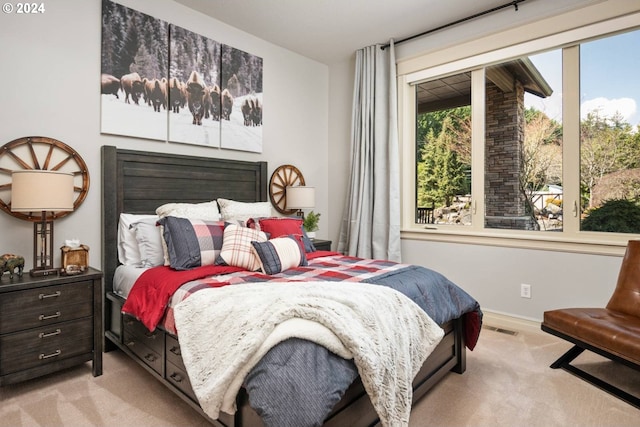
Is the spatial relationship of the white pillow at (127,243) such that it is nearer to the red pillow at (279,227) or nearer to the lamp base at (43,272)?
the lamp base at (43,272)

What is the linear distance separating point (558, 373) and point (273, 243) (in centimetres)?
205

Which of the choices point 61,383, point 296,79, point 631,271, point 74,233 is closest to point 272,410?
point 61,383

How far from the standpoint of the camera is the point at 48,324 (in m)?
2.16

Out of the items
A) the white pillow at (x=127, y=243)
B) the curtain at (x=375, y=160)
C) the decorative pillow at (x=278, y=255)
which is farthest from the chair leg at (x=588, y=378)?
the white pillow at (x=127, y=243)

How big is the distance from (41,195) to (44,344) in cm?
88

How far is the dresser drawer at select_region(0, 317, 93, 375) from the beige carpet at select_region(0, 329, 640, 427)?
7.1 inches

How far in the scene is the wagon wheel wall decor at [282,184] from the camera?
406 centimetres

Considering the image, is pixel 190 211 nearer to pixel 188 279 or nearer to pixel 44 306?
pixel 188 279

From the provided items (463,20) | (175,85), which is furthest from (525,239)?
(175,85)

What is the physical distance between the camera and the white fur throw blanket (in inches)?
54.1

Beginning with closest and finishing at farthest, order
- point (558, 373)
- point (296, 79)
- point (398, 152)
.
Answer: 1. point (558, 373)
2. point (398, 152)
3. point (296, 79)

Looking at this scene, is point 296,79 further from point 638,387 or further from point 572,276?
point 638,387

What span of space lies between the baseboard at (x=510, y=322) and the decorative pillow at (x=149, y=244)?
116 inches

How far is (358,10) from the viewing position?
3355 mm
